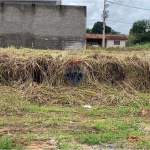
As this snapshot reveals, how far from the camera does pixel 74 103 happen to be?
22.6 ft

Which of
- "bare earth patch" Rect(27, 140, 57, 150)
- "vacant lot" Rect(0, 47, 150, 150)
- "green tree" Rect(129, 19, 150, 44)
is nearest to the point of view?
"bare earth patch" Rect(27, 140, 57, 150)

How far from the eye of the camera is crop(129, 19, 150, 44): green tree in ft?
155

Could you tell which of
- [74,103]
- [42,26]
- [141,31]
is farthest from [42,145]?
[141,31]

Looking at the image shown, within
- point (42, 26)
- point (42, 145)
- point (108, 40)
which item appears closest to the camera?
point (42, 145)

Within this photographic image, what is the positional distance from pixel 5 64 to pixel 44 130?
148 inches

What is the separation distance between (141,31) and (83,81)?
142 ft

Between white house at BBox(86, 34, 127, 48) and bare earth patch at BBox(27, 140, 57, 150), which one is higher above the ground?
white house at BBox(86, 34, 127, 48)

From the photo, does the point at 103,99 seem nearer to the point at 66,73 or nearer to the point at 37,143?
the point at 66,73

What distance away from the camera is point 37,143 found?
399 cm

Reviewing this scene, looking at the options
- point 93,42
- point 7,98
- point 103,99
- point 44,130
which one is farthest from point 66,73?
point 93,42

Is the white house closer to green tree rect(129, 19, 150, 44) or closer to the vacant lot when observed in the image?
green tree rect(129, 19, 150, 44)

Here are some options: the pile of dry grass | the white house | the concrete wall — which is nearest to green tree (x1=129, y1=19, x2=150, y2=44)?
the white house

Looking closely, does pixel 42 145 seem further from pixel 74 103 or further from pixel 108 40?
pixel 108 40

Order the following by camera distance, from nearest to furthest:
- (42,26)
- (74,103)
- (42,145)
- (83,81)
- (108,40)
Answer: (42,145) < (74,103) < (83,81) < (42,26) < (108,40)
